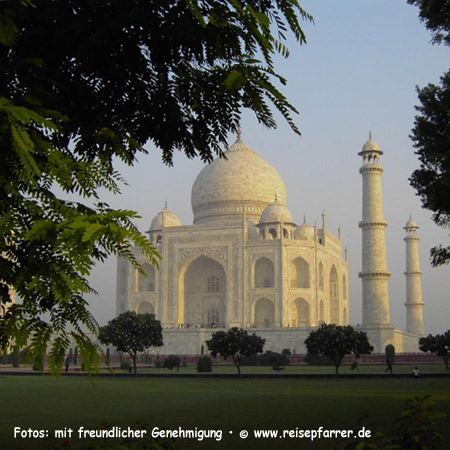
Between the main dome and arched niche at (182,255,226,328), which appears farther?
the main dome

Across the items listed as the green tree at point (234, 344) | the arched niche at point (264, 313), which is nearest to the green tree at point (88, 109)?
the green tree at point (234, 344)

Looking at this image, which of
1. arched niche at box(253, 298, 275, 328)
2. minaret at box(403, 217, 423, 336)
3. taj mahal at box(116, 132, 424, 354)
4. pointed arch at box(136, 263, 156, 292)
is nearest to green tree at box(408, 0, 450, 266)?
taj mahal at box(116, 132, 424, 354)

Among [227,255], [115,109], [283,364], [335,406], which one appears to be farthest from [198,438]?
[227,255]

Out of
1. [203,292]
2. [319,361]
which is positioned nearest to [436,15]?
[319,361]

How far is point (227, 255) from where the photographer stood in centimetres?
3903

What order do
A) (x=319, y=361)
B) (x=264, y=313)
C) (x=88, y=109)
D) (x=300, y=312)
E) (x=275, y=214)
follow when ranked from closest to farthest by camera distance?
(x=88, y=109) → (x=319, y=361) → (x=264, y=313) → (x=300, y=312) → (x=275, y=214)

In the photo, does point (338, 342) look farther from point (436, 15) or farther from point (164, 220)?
point (164, 220)

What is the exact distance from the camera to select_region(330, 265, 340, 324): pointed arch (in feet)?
140

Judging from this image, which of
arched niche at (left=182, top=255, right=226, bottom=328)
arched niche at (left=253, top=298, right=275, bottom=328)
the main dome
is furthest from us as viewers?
the main dome

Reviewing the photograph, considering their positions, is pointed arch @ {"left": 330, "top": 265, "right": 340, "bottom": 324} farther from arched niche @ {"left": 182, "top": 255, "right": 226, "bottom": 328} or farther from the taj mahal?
arched niche @ {"left": 182, "top": 255, "right": 226, "bottom": 328}

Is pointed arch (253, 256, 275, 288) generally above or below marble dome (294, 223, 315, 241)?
below

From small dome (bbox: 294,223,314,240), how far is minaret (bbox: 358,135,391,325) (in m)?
4.46

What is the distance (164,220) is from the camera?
43812 millimetres

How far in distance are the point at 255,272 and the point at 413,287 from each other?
12.2m
